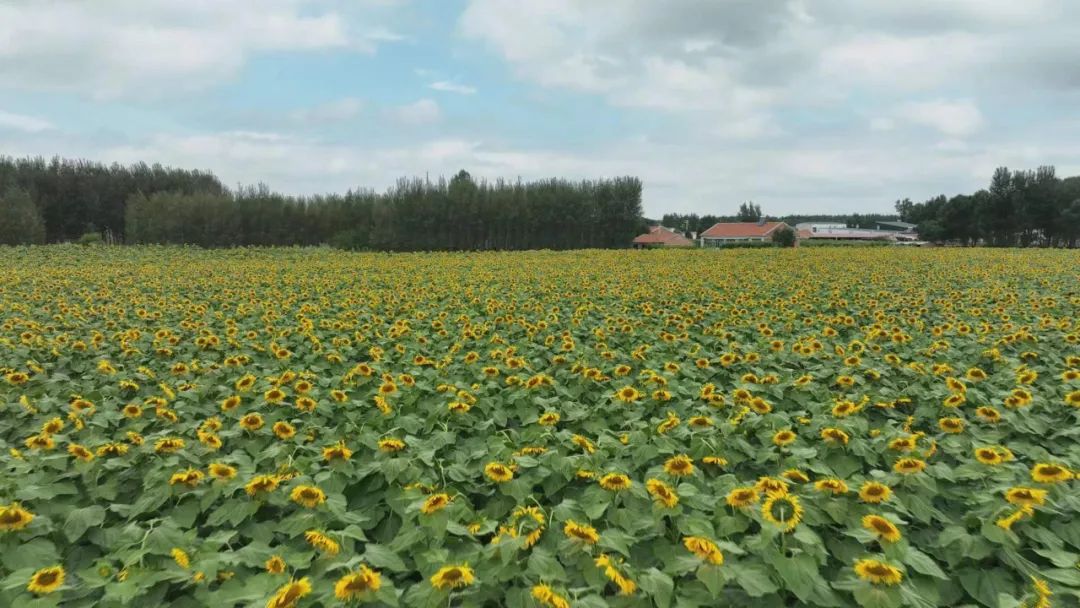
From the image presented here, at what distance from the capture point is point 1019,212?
53406 millimetres

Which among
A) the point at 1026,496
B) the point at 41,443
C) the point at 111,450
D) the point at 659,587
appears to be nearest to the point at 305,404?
the point at 111,450

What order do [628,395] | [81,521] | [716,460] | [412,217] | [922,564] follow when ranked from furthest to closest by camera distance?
1. [412,217]
2. [628,395]
3. [716,460]
4. [81,521]
5. [922,564]

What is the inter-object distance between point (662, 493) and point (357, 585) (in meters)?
1.04

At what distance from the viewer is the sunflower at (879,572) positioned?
5.52 feet

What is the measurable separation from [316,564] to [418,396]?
2.03m

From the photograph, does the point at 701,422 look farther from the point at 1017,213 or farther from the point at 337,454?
the point at 1017,213

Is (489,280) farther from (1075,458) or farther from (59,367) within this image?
(1075,458)

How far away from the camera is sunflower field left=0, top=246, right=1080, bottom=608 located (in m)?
1.82

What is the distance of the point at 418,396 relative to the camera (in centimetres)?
391

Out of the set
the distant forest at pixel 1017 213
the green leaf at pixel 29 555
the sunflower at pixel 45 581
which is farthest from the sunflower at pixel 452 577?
the distant forest at pixel 1017 213

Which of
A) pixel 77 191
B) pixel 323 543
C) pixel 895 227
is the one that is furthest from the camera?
pixel 895 227

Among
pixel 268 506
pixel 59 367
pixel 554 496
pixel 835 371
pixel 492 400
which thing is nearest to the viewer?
pixel 268 506

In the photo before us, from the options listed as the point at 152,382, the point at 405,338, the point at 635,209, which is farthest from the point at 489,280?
the point at 635,209

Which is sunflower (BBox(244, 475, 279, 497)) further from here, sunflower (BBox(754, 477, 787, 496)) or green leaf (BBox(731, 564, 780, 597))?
sunflower (BBox(754, 477, 787, 496))
